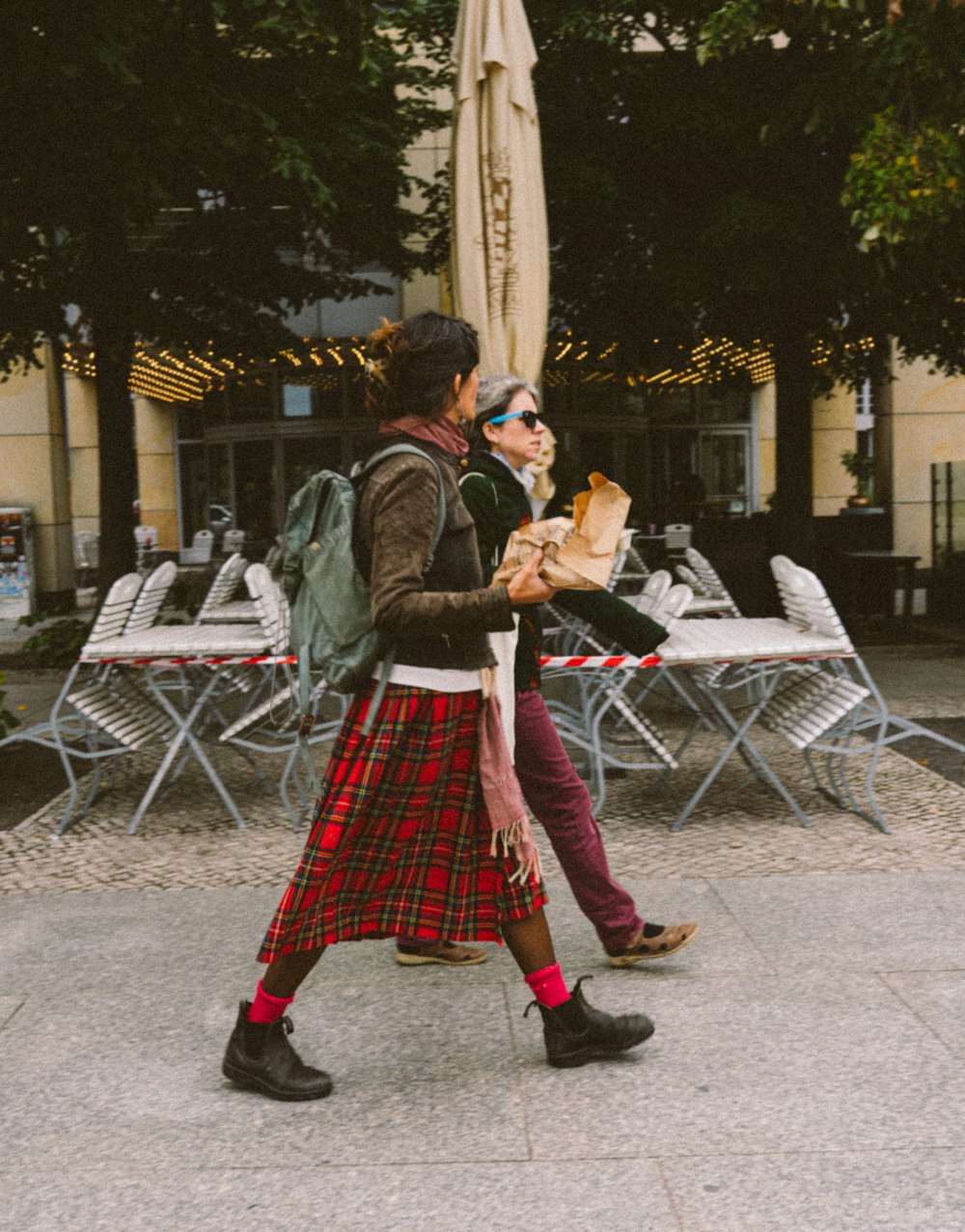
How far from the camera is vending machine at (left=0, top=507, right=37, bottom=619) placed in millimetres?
15797

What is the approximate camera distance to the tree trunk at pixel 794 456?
1127 cm

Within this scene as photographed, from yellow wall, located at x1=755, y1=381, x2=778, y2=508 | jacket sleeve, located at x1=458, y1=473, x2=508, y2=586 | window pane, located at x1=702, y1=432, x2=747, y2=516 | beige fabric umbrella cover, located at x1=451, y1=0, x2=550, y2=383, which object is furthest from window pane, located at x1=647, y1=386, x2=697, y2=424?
jacket sleeve, located at x1=458, y1=473, x2=508, y2=586

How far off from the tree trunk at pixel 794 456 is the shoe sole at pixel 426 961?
7.98 m

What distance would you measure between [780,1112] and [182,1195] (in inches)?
53.3

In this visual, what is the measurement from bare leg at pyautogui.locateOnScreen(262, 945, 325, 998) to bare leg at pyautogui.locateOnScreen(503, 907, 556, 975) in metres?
0.47

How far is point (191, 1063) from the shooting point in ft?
11.0

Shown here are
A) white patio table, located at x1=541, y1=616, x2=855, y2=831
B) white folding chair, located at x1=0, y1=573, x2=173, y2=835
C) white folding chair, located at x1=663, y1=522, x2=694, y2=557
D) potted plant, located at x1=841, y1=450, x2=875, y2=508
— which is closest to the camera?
white patio table, located at x1=541, y1=616, x2=855, y2=831

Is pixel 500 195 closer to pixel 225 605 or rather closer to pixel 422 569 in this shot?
pixel 422 569

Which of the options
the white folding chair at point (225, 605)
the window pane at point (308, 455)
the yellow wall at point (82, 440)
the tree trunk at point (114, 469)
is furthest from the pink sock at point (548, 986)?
the yellow wall at point (82, 440)

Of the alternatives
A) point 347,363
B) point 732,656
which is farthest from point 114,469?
point 347,363

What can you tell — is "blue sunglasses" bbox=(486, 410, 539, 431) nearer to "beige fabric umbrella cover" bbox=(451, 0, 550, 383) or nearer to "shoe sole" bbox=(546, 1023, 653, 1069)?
"shoe sole" bbox=(546, 1023, 653, 1069)

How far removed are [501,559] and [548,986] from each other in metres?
1.08

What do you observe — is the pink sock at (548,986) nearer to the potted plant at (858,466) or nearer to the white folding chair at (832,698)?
the white folding chair at (832,698)

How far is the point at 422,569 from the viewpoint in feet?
9.32
